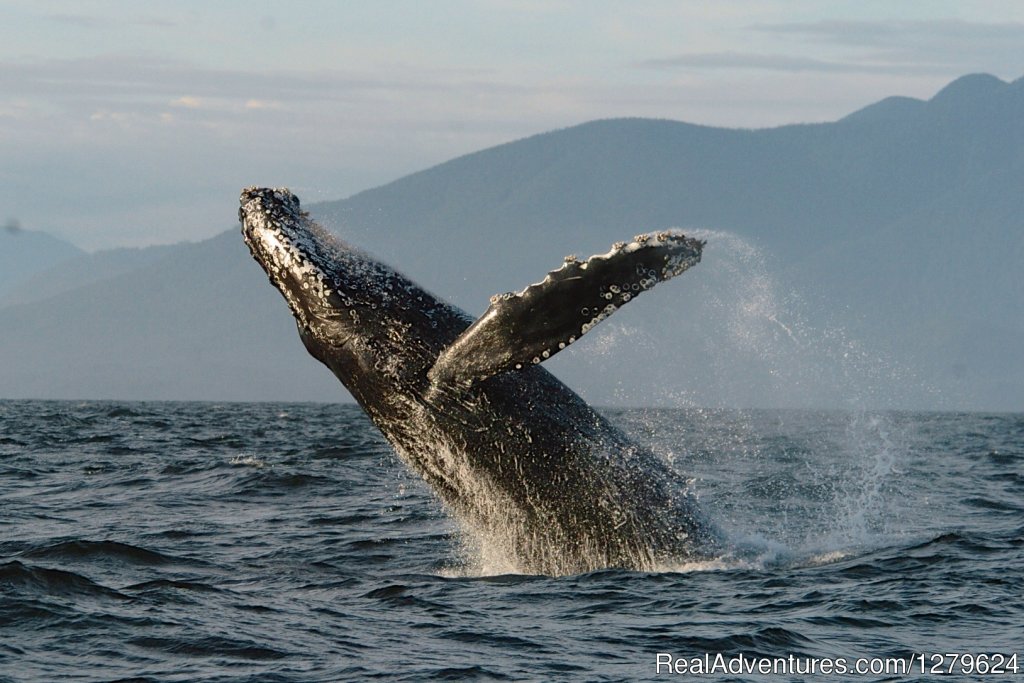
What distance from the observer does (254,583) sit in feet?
29.3

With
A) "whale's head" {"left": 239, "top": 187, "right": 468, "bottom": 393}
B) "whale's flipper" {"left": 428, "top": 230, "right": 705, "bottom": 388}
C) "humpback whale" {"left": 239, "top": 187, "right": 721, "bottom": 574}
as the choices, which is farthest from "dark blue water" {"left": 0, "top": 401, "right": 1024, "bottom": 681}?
"whale's flipper" {"left": 428, "top": 230, "right": 705, "bottom": 388}

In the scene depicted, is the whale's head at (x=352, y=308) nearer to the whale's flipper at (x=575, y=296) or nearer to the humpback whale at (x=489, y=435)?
the humpback whale at (x=489, y=435)

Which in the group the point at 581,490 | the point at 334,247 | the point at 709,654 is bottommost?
the point at 709,654

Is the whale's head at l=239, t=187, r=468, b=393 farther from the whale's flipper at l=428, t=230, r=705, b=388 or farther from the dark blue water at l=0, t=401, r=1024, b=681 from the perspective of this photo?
the dark blue water at l=0, t=401, r=1024, b=681

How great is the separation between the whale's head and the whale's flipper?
1.16 metres

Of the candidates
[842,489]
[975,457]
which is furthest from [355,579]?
[975,457]

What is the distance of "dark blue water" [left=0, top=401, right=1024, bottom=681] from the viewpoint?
7.06 metres

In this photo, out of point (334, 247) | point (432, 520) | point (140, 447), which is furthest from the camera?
point (140, 447)

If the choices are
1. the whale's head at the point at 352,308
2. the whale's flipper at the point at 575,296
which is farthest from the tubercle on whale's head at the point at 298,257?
the whale's flipper at the point at 575,296

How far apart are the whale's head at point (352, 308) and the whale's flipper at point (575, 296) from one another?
45.7 inches

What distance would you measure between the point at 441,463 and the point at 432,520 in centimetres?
346

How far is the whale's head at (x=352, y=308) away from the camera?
28.2ft

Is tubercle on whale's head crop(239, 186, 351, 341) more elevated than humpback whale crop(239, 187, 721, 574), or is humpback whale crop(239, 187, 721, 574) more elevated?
tubercle on whale's head crop(239, 186, 351, 341)

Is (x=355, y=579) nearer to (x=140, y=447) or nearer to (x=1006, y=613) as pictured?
(x=1006, y=613)
